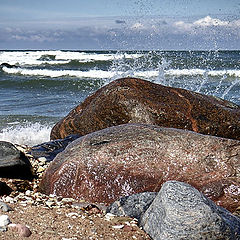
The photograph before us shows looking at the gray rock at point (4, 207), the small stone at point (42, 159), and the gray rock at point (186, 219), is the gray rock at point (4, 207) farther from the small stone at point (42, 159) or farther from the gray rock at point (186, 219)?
the small stone at point (42, 159)

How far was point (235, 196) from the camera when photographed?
4.59 m

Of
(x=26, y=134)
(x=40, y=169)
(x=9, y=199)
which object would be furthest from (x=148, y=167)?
(x=26, y=134)

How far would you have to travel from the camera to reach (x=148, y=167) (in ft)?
15.6

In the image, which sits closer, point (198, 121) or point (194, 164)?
point (194, 164)

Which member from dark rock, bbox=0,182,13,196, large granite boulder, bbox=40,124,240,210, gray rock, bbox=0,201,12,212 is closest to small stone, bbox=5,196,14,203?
dark rock, bbox=0,182,13,196

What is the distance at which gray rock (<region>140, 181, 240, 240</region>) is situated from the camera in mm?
3227

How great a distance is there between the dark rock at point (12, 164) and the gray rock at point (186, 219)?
224 centimetres

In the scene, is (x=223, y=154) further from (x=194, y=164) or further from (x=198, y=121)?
(x=198, y=121)

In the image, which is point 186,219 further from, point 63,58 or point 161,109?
point 63,58

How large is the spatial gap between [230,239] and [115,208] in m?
1.19

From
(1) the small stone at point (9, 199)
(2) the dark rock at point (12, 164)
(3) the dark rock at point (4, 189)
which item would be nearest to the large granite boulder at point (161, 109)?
(2) the dark rock at point (12, 164)

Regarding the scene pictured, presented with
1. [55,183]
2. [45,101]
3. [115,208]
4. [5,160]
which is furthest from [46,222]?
[45,101]

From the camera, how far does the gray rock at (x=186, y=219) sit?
3227mm

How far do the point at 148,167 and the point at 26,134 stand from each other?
5.18 metres
